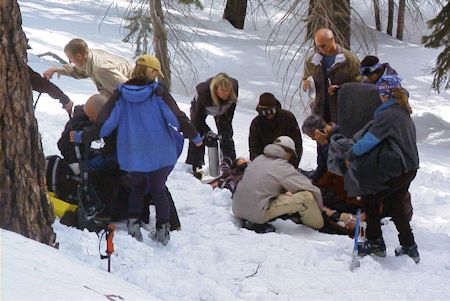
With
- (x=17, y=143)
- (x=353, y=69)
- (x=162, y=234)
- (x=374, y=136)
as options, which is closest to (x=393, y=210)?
(x=374, y=136)

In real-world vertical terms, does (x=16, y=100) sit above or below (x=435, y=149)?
above

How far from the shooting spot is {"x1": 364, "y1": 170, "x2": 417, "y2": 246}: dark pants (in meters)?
5.99

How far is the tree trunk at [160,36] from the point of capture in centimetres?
1277

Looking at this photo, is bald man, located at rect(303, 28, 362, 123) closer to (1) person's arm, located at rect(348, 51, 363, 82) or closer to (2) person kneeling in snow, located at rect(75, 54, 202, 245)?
(1) person's arm, located at rect(348, 51, 363, 82)

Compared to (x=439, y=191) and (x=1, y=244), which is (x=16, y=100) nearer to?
(x=1, y=244)

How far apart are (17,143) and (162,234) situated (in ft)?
6.76

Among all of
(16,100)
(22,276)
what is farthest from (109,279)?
(16,100)

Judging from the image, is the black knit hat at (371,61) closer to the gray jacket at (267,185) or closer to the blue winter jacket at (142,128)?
the gray jacket at (267,185)

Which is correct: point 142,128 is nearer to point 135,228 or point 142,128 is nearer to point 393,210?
point 135,228

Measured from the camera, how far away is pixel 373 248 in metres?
6.09

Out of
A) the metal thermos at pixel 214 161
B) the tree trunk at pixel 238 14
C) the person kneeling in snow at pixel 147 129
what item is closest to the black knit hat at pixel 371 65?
the person kneeling in snow at pixel 147 129

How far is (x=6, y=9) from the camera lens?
426 centimetres

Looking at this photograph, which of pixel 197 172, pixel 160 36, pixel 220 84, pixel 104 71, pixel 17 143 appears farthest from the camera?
pixel 160 36

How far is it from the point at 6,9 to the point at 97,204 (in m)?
2.68
